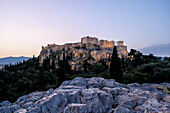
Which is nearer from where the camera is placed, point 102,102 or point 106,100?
point 102,102

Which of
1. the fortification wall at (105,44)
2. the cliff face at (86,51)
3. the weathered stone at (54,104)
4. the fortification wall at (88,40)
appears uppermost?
the fortification wall at (88,40)

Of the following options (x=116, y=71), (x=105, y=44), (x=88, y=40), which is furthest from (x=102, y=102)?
(x=105, y=44)

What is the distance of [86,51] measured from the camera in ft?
271

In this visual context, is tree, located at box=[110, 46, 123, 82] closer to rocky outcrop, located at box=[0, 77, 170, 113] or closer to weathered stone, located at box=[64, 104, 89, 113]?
rocky outcrop, located at box=[0, 77, 170, 113]

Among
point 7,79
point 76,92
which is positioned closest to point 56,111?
point 76,92

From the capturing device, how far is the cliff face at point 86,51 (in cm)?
7906

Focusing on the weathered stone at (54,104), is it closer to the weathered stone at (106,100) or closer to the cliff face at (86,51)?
the weathered stone at (106,100)

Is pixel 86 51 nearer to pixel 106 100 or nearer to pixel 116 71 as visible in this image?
pixel 116 71

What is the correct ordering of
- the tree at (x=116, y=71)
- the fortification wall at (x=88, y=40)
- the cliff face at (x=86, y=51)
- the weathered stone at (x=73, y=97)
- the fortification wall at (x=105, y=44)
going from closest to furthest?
the weathered stone at (x=73, y=97), the tree at (x=116, y=71), the cliff face at (x=86, y=51), the fortification wall at (x=88, y=40), the fortification wall at (x=105, y=44)

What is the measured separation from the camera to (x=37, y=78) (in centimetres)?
3350

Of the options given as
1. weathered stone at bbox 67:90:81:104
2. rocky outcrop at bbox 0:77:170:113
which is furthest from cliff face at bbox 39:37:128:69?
rocky outcrop at bbox 0:77:170:113

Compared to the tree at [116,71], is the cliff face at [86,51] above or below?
above

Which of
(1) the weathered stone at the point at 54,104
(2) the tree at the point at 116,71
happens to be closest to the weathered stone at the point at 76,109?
(1) the weathered stone at the point at 54,104

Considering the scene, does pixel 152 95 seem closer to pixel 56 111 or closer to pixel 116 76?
pixel 56 111
